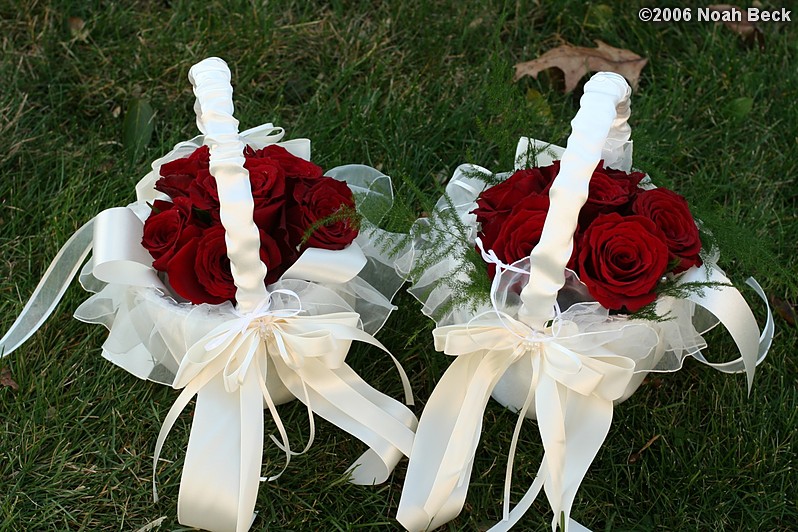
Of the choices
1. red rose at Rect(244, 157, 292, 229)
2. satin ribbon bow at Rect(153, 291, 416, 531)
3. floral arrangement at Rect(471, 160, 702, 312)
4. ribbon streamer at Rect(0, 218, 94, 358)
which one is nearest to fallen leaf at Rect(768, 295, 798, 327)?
floral arrangement at Rect(471, 160, 702, 312)

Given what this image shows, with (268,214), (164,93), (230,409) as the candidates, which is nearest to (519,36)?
(164,93)

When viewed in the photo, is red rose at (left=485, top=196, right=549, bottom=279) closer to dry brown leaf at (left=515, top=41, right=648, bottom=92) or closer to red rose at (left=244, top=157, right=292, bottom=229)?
red rose at (left=244, top=157, right=292, bottom=229)

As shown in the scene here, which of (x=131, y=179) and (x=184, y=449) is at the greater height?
(x=131, y=179)

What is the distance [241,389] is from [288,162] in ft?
1.33

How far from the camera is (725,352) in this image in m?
1.80

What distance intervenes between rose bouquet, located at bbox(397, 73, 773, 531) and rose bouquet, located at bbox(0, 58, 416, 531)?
116mm

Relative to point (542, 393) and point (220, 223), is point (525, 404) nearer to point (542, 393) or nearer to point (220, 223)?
point (542, 393)

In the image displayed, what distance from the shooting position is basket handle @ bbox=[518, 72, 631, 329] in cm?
122

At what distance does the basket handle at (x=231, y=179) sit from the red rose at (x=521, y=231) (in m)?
0.38

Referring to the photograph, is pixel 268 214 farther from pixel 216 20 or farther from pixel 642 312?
pixel 216 20

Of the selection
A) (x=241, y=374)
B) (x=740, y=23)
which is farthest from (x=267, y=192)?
(x=740, y=23)

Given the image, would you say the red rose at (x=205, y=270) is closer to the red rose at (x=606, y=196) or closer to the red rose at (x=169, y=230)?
the red rose at (x=169, y=230)

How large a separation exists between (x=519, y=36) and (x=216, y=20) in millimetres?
853

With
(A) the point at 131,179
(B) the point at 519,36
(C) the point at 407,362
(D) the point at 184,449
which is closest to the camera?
(D) the point at 184,449
